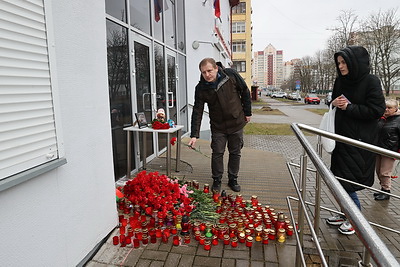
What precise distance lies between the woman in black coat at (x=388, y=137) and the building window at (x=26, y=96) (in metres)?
3.75

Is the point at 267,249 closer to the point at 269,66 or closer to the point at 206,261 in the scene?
the point at 206,261

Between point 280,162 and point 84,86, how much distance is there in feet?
14.8

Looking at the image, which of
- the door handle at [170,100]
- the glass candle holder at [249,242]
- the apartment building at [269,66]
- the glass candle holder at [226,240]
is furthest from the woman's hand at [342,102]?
the apartment building at [269,66]

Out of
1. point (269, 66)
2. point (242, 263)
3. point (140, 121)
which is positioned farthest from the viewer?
point (269, 66)

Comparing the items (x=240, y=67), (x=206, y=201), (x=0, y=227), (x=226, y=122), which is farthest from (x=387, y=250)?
(x=240, y=67)

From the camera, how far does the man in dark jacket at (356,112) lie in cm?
263

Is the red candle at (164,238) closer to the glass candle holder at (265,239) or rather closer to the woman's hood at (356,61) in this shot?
the glass candle holder at (265,239)

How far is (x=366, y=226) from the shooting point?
38.8 inches

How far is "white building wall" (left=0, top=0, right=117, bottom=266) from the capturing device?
5.53 feet

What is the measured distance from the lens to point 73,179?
6.93ft

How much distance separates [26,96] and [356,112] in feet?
8.56

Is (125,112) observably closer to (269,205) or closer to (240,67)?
(269,205)

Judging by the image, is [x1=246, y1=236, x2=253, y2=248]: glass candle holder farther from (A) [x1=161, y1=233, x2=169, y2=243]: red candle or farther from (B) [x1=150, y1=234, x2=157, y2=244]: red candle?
(B) [x1=150, y1=234, x2=157, y2=244]: red candle

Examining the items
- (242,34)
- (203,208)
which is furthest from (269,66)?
(203,208)
